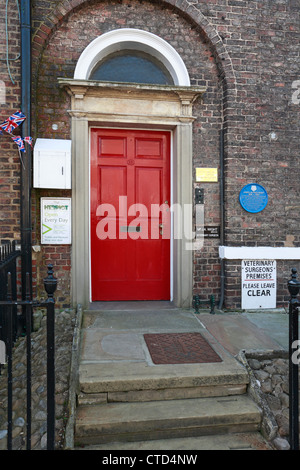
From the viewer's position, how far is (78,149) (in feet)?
15.1

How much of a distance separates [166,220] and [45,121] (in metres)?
2.16

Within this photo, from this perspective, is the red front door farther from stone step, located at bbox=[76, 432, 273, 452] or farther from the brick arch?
stone step, located at bbox=[76, 432, 273, 452]

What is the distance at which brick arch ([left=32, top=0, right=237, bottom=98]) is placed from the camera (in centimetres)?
447

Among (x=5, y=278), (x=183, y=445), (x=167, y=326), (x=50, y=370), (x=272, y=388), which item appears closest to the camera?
(x=50, y=370)

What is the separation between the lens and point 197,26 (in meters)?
4.82

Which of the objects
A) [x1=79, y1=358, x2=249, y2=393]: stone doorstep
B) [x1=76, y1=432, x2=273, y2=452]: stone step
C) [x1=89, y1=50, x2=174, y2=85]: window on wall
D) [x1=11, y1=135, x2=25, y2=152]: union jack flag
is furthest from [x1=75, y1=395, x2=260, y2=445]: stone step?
[x1=89, y1=50, x2=174, y2=85]: window on wall

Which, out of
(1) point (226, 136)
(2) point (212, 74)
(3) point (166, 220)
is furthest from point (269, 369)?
(2) point (212, 74)

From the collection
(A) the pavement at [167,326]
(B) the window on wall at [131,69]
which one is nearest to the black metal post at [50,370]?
(A) the pavement at [167,326]

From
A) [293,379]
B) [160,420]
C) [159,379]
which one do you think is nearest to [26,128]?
[159,379]

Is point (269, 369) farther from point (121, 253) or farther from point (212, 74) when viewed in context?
point (212, 74)

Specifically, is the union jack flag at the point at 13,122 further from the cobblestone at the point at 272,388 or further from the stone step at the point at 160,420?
the cobblestone at the point at 272,388

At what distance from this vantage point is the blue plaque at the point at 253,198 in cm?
489

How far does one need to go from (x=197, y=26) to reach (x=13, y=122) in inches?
113

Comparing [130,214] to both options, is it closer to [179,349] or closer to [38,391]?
[179,349]
